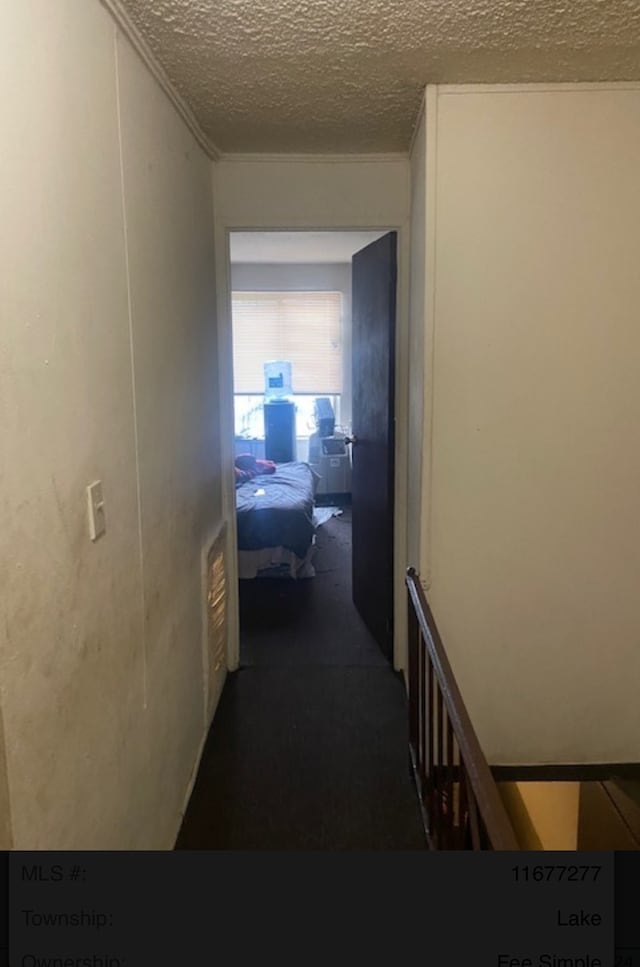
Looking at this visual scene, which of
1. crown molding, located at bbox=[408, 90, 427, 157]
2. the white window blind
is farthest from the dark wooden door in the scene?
the white window blind

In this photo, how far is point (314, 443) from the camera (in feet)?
22.8

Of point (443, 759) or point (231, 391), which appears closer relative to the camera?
point (443, 759)

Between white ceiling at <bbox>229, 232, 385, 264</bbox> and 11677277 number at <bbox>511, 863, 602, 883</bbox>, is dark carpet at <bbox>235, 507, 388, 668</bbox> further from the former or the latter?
white ceiling at <bbox>229, 232, 385, 264</bbox>

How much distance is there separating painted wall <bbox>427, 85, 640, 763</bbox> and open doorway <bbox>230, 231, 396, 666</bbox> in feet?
2.75

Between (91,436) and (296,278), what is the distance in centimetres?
585

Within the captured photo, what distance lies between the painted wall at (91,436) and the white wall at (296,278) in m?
4.55

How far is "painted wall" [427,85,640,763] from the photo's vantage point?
7.63 ft

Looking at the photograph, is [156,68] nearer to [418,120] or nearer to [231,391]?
[418,120]

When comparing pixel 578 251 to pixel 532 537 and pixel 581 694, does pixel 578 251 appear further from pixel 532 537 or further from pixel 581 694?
pixel 581 694

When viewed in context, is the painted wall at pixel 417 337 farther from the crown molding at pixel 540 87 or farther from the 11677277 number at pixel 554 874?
the 11677277 number at pixel 554 874

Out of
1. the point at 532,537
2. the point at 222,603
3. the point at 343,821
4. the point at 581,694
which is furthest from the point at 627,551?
the point at 222,603

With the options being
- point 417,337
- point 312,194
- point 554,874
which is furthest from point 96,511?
point 312,194

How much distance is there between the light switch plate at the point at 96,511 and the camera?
4.75ft

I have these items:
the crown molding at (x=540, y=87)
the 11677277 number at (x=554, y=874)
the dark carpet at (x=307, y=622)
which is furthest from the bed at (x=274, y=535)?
the 11677277 number at (x=554, y=874)
